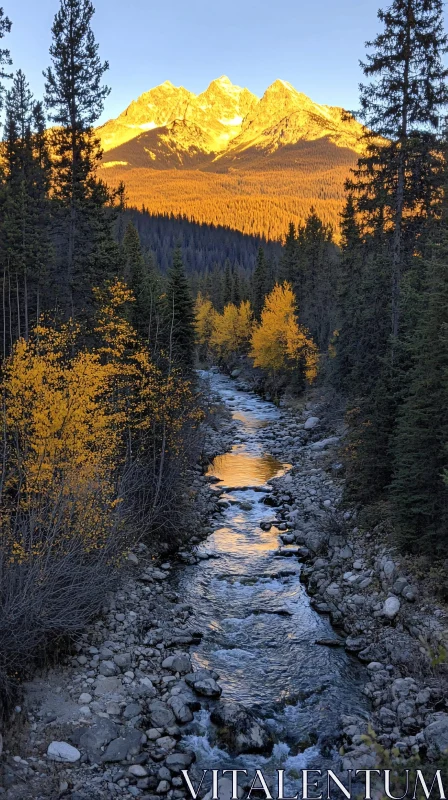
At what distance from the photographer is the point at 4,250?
2227 cm

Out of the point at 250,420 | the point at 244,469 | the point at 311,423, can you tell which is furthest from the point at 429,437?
the point at 250,420

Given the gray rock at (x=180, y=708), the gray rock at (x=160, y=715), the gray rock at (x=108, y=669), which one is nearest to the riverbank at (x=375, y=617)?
the gray rock at (x=180, y=708)

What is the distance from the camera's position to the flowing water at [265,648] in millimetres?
8773

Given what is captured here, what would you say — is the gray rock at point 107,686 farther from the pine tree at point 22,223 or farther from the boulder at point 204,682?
the pine tree at point 22,223

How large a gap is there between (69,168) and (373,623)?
19.3 metres

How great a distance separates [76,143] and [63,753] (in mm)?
20139

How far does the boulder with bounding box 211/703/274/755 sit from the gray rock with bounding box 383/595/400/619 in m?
3.77

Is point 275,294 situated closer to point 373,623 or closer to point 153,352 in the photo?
point 153,352

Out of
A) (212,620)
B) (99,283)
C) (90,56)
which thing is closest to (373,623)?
(212,620)

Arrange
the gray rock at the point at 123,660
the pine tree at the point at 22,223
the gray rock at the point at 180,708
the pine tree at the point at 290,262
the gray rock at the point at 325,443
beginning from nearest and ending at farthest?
1. the gray rock at the point at 180,708
2. the gray rock at the point at 123,660
3. the pine tree at the point at 22,223
4. the gray rock at the point at 325,443
5. the pine tree at the point at 290,262

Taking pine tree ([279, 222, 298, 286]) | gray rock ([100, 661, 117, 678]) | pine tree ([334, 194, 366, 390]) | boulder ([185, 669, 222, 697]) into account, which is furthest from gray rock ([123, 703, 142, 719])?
pine tree ([279, 222, 298, 286])

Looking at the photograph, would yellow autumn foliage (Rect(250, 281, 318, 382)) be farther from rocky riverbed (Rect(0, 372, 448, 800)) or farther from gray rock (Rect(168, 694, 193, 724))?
gray rock (Rect(168, 694, 193, 724))

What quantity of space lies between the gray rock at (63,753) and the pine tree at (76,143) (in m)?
15.1

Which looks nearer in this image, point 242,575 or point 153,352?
point 242,575
